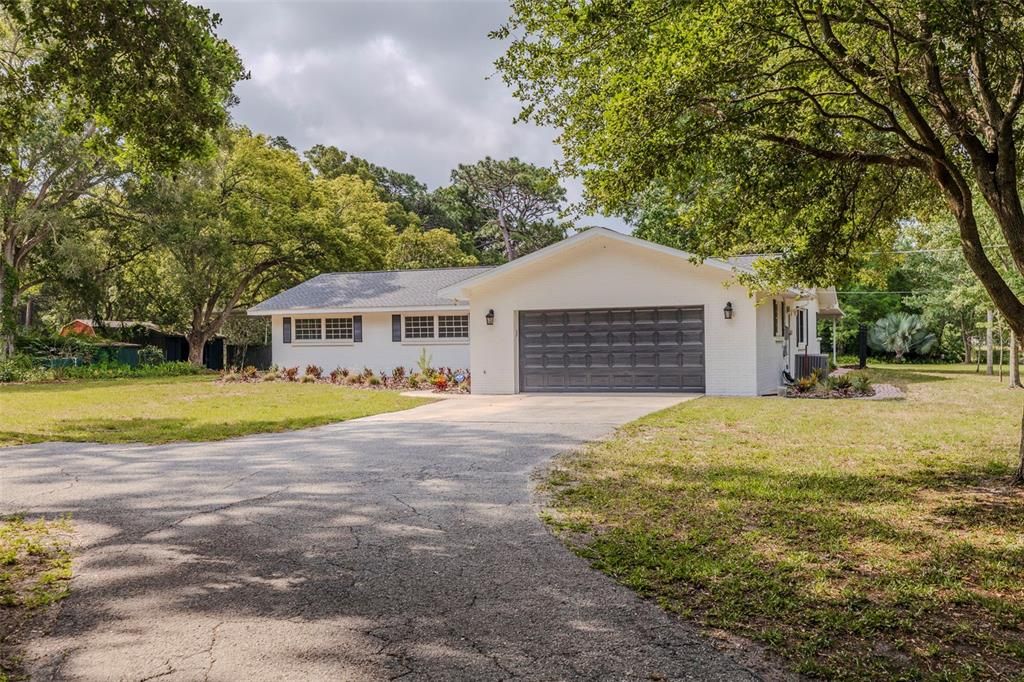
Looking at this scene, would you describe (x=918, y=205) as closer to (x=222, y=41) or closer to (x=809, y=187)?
(x=809, y=187)

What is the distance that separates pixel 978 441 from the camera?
30.9 feet

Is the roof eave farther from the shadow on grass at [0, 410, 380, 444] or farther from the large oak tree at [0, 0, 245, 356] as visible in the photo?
the large oak tree at [0, 0, 245, 356]

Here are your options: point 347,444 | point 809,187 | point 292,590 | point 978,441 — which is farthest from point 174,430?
point 978,441

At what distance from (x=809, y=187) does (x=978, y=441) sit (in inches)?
167

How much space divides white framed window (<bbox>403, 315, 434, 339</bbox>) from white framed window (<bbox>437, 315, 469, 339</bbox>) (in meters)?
0.28

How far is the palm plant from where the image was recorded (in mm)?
37875

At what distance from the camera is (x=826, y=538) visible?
5.11 meters

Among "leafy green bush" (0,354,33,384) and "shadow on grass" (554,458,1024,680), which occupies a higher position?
"leafy green bush" (0,354,33,384)

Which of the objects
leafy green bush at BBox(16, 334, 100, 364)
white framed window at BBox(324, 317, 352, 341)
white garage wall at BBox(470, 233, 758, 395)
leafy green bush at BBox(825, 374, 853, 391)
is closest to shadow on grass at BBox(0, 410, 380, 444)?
white garage wall at BBox(470, 233, 758, 395)

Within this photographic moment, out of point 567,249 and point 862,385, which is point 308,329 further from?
point 862,385

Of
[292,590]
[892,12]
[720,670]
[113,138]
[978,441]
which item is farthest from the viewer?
[978,441]

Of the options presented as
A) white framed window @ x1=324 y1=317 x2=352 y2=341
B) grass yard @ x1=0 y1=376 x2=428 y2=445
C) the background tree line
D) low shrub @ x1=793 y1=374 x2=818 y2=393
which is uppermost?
the background tree line

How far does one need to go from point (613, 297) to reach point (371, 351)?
29.5 ft

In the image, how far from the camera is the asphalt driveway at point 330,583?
321cm
